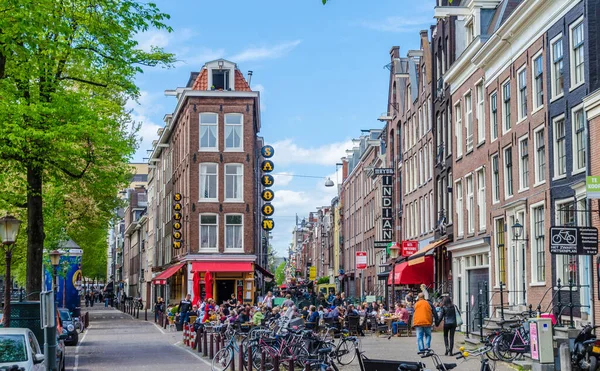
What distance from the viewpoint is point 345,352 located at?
76.2ft

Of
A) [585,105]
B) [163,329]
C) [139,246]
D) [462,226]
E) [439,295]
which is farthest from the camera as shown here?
[139,246]

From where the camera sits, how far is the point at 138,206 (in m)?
127

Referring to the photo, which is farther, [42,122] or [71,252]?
[71,252]

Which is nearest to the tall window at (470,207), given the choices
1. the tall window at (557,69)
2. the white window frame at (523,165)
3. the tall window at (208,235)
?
the white window frame at (523,165)

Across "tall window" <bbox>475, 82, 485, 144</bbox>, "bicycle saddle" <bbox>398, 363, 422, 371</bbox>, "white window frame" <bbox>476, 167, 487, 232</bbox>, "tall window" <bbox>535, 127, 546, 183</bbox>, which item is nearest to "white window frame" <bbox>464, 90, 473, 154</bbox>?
"tall window" <bbox>475, 82, 485, 144</bbox>

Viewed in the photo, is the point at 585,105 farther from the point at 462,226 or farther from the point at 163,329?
the point at 163,329

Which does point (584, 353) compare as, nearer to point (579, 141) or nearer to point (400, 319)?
point (579, 141)

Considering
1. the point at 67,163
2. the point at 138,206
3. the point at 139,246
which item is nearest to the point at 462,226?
the point at 67,163

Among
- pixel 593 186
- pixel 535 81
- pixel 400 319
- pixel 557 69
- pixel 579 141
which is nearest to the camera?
pixel 593 186

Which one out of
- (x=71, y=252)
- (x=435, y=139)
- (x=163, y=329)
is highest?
(x=435, y=139)

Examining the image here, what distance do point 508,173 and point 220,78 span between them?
99.0ft

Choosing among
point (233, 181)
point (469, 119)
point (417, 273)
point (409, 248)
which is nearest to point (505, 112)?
point (469, 119)

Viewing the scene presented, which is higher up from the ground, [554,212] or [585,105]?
[585,105]

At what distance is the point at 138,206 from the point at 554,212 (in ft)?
346
